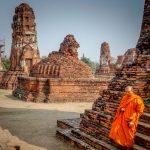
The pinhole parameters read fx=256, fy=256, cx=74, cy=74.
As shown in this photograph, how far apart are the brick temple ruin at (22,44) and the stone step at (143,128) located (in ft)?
53.7

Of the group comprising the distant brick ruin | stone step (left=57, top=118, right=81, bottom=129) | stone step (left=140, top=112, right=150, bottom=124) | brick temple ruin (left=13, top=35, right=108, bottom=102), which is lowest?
stone step (left=57, top=118, right=81, bottom=129)

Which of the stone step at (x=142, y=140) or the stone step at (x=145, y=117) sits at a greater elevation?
the stone step at (x=145, y=117)

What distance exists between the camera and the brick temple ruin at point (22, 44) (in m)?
20.8

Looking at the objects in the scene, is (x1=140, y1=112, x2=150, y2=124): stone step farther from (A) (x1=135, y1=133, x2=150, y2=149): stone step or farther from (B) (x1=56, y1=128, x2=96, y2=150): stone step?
(B) (x1=56, y1=128, x2=96, y2=150): stone step

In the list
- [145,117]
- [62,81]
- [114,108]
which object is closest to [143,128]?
[145,117]

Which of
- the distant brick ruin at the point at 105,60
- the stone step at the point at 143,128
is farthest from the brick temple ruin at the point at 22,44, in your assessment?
the stone step at the point at 143,128

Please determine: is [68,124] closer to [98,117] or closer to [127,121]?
[98,117]

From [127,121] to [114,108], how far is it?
869mm

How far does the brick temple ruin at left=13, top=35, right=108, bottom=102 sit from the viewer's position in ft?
42.8

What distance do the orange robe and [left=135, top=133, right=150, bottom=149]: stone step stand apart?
0.47 ft

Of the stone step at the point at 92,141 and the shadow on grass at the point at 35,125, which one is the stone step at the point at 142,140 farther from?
the shadow on grass at the point at 35,125

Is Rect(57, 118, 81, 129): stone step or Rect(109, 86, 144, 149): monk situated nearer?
Rect(109, 86, 144, 149): monk

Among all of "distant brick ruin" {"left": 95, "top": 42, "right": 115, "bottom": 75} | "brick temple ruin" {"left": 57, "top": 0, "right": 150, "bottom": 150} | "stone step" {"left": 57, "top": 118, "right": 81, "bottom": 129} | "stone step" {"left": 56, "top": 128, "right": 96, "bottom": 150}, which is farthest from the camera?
"distant brick ruin" {"left": 95, "top": 42, "right": 115, "bottom": 75}

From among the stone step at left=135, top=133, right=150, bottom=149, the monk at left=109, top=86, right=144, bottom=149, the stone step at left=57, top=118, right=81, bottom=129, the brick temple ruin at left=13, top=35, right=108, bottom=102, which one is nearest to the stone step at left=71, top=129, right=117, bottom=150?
the monk at left=109, top=86, right=144, bottom=149
